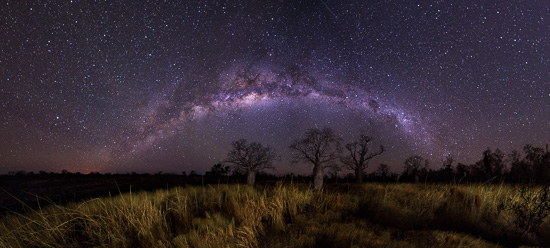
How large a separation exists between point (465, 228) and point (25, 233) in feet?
39.1

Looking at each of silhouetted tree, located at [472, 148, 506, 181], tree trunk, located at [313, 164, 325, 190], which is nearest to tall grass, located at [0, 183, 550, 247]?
tree trunk, located at [313, 164, 325, 190]

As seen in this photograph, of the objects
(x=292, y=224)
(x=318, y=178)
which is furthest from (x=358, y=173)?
(x=292, y=224)

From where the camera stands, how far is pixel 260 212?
251 inches

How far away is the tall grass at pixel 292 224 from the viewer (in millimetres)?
5118

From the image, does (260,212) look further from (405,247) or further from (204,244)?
(405,247)

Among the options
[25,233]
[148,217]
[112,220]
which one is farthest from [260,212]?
[25,233]

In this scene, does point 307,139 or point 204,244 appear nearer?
point 204,244

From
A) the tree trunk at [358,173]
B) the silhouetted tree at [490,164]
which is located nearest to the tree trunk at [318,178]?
the tree trunk at [358,173]

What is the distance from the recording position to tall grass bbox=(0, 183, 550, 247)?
512 centimetres

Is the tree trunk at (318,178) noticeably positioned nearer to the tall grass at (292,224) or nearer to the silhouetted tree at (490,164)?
the tall grass at (292,224)

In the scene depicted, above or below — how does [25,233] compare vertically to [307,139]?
below

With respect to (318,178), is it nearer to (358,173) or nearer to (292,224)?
(292,224)

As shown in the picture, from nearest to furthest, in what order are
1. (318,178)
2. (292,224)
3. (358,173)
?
(292,224)
(318,178)
(358,173)

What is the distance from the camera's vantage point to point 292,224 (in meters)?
6.12
